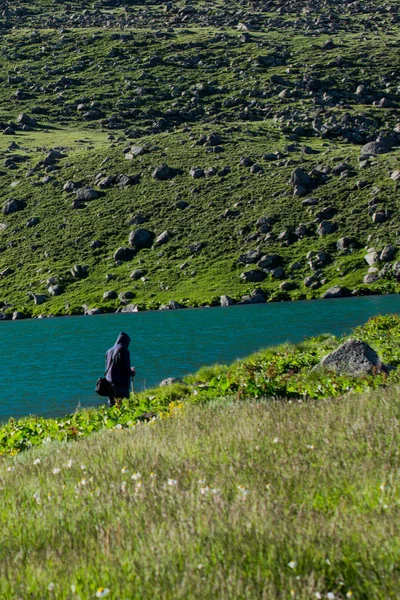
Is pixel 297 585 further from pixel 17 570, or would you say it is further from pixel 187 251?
pixel 187 251

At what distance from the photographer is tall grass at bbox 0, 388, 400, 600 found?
4.04 meters

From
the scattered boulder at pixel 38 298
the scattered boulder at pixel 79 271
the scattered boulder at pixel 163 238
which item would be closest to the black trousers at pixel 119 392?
the scattered boulder at pixel 38 298

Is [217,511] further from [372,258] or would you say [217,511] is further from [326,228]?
[326,228]

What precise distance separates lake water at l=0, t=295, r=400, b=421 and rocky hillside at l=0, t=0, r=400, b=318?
Result: 15821 millimetres

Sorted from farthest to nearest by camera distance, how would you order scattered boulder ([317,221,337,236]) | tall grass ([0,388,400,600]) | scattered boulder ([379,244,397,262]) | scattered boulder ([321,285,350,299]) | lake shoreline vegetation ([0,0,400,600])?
scattered boulder ([317,221,337,236])
scattered boulder ([379,244,397,262])
scattered boulder ([321,285,350,299])
lake shoreline vegetation ([0,0,400,600])
tall grass ([0,388,400,600])

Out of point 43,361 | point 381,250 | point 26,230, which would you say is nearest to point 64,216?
point 26,230

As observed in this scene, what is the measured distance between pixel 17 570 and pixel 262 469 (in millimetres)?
2674

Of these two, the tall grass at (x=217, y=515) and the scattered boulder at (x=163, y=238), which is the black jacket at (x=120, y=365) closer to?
the tall grass at (x=217, y=515)

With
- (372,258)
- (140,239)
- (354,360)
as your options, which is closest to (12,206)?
(140,239)

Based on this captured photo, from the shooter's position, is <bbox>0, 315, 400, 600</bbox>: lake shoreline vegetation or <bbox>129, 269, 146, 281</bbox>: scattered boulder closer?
<bbox>0, 315, 400, 600</bbox>: lake shoreline vegetation

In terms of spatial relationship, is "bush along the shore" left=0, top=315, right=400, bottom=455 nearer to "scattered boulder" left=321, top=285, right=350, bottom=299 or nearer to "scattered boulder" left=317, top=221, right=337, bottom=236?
"scattered boulder" left=321, top=285, right=350, bottom=299

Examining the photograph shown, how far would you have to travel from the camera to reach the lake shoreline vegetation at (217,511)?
4.05m

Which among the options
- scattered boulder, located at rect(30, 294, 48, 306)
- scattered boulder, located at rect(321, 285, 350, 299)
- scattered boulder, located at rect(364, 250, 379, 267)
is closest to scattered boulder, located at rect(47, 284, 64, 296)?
scattered boulder, located at rect(30, 294, 48, 306)

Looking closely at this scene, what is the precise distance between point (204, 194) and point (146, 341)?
7099cm
